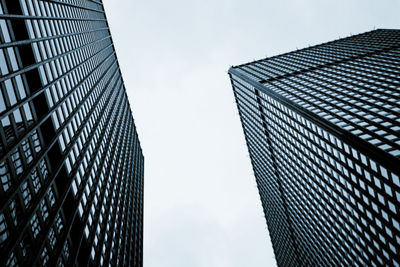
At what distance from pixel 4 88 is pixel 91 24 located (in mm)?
62717

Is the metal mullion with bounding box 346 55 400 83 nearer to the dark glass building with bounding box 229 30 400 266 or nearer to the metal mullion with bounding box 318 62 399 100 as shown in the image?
the dark glass building with bounding box 229 30 400 266

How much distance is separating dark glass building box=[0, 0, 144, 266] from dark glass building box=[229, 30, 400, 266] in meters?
35.1

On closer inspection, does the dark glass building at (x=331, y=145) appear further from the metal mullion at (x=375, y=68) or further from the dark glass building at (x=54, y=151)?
the dark glass building at (x=54, y=151)

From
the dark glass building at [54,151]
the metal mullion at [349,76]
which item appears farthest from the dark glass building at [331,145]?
the dark glass building at [54,151]

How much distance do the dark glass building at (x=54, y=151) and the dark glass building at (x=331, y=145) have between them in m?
35.1

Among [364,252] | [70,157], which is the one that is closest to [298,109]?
[364,252]

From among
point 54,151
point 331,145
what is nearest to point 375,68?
point 331,145

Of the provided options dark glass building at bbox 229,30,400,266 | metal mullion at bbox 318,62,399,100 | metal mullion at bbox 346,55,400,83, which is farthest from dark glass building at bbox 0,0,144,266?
metal mullion at bbox 346,55,400,83

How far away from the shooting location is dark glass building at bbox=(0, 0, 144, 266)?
28.2 meters

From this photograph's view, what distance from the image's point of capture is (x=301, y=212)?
85.3 m

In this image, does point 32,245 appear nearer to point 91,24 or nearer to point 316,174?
point 316,174

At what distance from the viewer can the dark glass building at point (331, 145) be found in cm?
4594

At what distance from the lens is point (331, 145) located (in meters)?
54.2

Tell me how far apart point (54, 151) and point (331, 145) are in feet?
127
